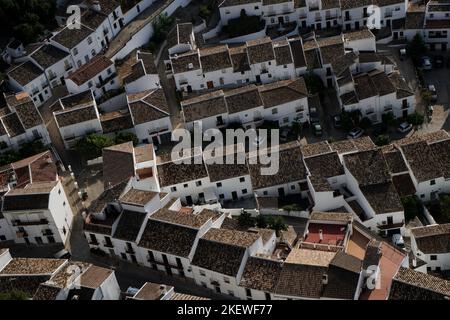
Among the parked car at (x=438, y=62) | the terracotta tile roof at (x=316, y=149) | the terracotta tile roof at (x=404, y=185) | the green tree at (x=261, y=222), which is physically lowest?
the terracotta tile roof at (x=404, y=185)

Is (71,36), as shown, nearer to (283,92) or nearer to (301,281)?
(283,92)

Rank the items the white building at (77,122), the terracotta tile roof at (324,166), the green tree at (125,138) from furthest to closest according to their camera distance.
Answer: the green tree at (125,138)
the white building at (77,122)
the terracotta tile roof at (324,166)

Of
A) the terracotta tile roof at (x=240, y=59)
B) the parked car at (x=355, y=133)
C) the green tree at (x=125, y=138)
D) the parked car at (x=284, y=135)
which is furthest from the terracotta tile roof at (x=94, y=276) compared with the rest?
the terracotta tile roof at (x=240, y=59)

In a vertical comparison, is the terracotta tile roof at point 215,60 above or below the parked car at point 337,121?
above

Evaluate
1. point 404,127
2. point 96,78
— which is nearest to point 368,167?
point 404,127

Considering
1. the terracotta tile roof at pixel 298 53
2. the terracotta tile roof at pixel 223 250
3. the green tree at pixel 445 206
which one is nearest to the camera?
the terracotta tile roof at pixel 223 250

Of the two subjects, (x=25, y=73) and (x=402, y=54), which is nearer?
(x=25, y=73)

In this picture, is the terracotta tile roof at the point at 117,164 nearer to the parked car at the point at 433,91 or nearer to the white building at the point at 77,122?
the white building at the point at 77,122

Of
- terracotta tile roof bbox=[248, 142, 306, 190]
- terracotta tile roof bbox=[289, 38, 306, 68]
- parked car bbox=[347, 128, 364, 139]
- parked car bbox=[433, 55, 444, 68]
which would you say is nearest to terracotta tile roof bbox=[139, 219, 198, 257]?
terracotta tile roof bbox=[248, 142, 306, 190]
